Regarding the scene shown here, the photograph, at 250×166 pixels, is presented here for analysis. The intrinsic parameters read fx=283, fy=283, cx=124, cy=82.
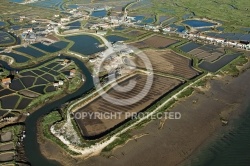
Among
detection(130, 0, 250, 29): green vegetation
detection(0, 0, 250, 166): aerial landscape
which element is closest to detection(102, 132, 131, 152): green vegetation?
detection(0, 0, 250, 166): aerial landscape

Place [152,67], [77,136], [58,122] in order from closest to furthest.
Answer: [77,136] < [58,122] < [152,67]

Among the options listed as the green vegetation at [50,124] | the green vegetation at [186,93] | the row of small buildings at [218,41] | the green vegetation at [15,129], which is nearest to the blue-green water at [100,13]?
the row of small buildings at [218,41]

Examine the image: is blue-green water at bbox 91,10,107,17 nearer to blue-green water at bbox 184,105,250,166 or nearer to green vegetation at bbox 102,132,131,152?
green vegetation at bbox 102,132,131,152

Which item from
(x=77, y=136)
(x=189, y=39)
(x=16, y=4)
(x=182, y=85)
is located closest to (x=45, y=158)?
(x=77, y=136)

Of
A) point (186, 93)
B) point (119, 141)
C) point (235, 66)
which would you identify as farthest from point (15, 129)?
point (235, 66)

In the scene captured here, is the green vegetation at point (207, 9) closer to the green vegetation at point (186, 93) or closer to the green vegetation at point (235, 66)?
the green vegetation at point (235, 66)

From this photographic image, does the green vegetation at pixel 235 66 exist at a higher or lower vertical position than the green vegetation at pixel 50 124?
lower

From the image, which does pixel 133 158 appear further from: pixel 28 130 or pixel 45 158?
pixel 28 130
